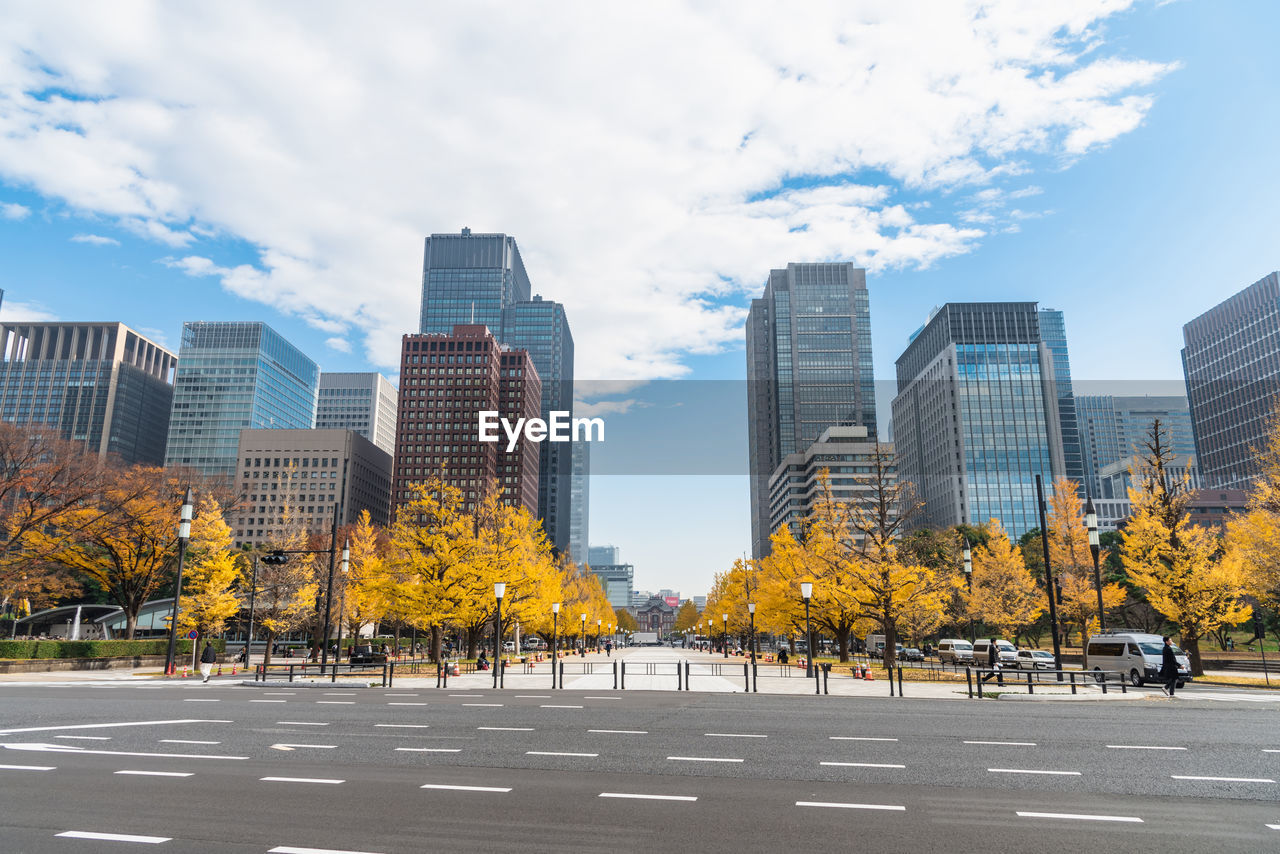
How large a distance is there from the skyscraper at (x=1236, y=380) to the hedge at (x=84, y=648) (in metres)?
177

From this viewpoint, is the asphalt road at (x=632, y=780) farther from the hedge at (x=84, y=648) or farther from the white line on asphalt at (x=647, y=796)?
the hedge at (x=84, y=648)

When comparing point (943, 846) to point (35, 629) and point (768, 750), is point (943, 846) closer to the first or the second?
point (768, 750)

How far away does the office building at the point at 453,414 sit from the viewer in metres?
188

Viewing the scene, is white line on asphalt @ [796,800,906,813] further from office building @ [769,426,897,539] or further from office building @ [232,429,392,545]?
office building @ [232,429,392,545]

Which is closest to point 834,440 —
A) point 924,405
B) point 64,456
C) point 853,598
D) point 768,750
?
point 924,405

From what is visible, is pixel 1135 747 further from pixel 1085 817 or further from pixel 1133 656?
pixel 1133 656

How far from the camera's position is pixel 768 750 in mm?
13242

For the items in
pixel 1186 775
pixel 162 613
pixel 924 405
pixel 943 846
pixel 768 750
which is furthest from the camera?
pixel 924 405

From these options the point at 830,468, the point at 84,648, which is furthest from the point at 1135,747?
the point at 830,468

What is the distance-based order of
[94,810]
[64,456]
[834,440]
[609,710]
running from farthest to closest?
[834,440] → [64,456] → [609,710] → [94,810]

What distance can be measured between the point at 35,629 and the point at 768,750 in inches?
3354

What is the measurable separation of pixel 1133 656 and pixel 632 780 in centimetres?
3122

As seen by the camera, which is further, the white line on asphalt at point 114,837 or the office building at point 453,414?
the office building at point 453,414

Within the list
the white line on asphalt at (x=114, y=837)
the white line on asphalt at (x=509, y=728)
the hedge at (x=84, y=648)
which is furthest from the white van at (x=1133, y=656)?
the hedge at (x=84, y=648)
